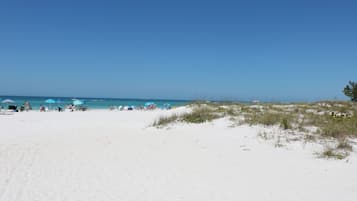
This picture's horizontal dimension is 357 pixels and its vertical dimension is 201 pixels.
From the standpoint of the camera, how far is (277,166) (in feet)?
19.5

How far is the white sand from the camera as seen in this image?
4.47 m

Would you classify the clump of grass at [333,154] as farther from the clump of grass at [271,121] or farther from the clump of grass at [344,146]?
the clump of grass at [271,121]

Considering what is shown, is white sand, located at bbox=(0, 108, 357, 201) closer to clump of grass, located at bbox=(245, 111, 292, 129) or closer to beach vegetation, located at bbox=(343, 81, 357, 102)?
clump of grass, located at bbox=(245, 111, 292, 129)

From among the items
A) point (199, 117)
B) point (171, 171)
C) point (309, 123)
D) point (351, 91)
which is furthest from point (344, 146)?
point (351, 91)

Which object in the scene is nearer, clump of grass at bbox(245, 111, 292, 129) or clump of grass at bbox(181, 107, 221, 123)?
clump of grass at bbox(245, 111, 292, 129)

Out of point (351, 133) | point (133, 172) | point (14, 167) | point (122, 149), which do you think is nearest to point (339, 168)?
point (351, 133)

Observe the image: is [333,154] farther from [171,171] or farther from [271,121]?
[171,171]

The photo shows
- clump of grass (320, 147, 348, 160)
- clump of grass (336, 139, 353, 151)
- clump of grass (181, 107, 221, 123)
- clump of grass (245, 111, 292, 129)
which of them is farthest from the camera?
clump of grass (181, 107, 221, 123)

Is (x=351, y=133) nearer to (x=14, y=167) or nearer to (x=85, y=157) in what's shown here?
(x=85, y=157)

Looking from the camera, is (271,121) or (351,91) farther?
(351,91)

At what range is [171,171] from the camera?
5703 millimetres

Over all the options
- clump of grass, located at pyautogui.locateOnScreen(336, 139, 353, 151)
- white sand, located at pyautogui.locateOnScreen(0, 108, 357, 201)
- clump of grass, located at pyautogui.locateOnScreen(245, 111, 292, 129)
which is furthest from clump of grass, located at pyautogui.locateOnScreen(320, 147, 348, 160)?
clump of grass, located at pyautogui.locateOnScreen(245, 111, 292, 129)

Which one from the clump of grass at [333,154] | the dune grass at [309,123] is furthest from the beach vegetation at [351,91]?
the clump of grass at [333,154]

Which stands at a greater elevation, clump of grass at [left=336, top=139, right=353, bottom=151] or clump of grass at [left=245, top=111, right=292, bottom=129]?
clump of grass at [left=245, top=111, right=292, bottom=129]
